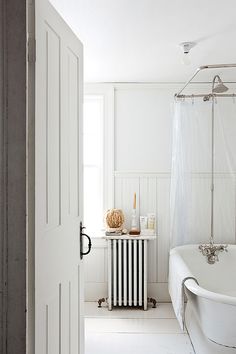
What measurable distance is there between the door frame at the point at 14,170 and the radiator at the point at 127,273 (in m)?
2.64

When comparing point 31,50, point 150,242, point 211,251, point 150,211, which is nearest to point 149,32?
point 31,50

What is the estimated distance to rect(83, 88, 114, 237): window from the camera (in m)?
4.43

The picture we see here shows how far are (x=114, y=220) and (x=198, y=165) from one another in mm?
1044

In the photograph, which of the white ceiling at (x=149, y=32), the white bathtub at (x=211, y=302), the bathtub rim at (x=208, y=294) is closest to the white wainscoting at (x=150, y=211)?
the white bathtub at (x=211, y=302)

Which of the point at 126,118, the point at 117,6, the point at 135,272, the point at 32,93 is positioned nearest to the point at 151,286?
the point at 135,272

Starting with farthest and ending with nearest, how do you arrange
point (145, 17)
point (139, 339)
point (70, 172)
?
point (139, 339) < point (145, 17) < point (70, 172)

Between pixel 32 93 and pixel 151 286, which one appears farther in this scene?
pixel 151 286

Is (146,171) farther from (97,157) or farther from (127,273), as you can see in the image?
(127,273)

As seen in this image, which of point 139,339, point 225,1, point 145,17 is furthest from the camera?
point 139,339

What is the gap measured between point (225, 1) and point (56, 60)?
113 cm

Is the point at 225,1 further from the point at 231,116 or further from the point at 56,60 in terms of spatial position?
the point at 231,116

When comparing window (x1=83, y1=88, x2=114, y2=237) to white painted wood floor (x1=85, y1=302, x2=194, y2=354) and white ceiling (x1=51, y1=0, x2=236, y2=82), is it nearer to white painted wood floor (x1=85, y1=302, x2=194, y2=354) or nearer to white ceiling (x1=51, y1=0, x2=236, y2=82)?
white ceiling (x1=51, y1=0, x2=236, y2=82)

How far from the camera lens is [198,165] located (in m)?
4.15

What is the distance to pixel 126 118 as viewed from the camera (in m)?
4.45
